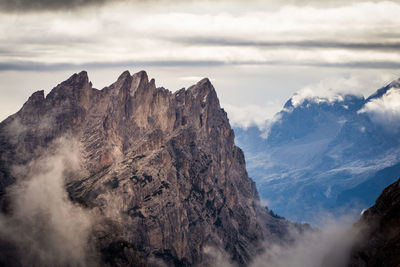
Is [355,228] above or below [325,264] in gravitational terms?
above

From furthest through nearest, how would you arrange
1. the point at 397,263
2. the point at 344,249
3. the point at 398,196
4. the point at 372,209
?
the point at 344,249
the point at 372,209
the point at 398,196
the point at 397,263

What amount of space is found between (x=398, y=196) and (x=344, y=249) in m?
33.3

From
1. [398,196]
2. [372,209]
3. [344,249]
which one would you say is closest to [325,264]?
[344,249]

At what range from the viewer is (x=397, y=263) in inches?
5733

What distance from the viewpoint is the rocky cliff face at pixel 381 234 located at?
15343cm

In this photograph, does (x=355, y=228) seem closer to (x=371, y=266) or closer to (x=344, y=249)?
(x=344, y=249)

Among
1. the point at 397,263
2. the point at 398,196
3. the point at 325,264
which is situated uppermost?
the point at 398,196

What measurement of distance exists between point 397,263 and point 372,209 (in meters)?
29.8

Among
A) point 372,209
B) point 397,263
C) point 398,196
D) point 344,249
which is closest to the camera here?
point 397,263

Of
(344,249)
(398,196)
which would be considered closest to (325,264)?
(344,249)

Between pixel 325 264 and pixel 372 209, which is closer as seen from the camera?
pixel 372 209

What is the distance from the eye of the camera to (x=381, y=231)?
6388 inches

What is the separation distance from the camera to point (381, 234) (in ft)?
531

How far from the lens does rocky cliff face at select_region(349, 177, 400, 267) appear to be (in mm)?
153425
